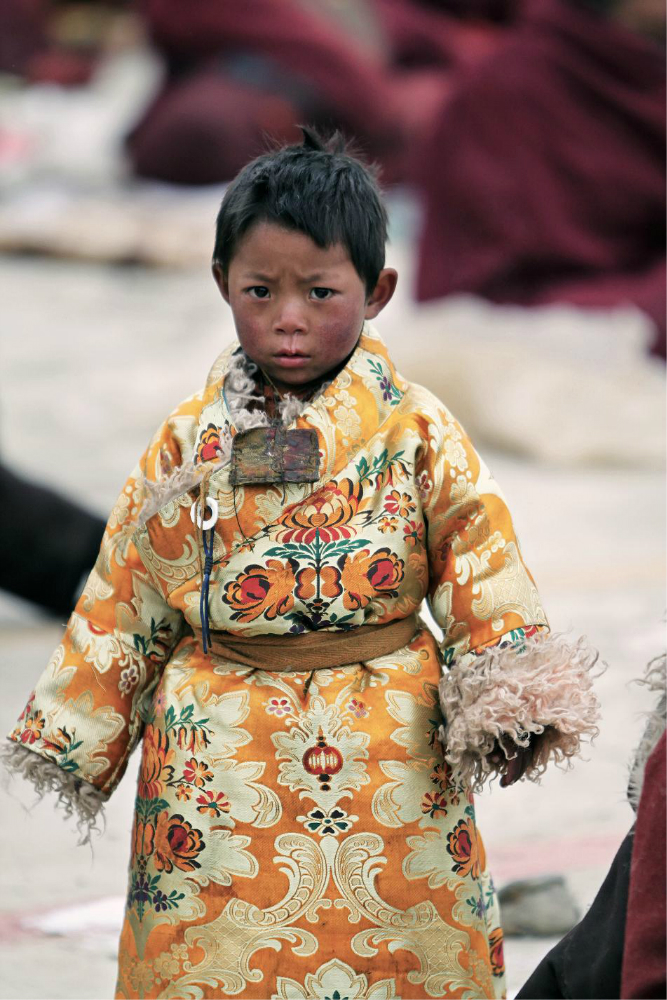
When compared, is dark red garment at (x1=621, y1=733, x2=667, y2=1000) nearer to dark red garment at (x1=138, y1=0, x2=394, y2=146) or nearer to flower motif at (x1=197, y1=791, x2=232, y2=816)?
flower motif at (x1=197, y1=791, x2=232, y2=816)

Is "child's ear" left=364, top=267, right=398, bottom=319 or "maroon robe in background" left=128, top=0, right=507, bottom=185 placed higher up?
"maroon robe in background" left=128, top=0, right=507, bottom=185

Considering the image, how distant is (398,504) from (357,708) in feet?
0.76

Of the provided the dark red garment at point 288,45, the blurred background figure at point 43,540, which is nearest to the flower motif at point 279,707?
the blurred background figure at point 43,540

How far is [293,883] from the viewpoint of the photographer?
1653 millimetres

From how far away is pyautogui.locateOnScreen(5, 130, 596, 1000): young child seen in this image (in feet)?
5.43

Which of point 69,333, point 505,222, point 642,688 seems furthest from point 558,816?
point 69,333

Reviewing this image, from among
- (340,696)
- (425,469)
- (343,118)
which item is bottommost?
(340,696)

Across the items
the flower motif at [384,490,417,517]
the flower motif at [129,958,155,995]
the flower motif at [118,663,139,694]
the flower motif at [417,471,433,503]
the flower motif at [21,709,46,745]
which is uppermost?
the flower motif at [417,471,433,503]

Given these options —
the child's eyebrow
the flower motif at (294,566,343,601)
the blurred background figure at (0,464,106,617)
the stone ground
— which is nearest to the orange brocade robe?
the flower motif at (294,566,343,601)

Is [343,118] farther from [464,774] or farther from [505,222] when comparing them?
[464,774]

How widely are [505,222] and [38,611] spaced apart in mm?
2913

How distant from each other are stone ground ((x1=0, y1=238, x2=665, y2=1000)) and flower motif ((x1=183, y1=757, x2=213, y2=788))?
256 mm

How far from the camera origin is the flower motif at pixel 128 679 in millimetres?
1765

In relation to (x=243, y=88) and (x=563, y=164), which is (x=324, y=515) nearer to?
(x=563, y=164)
